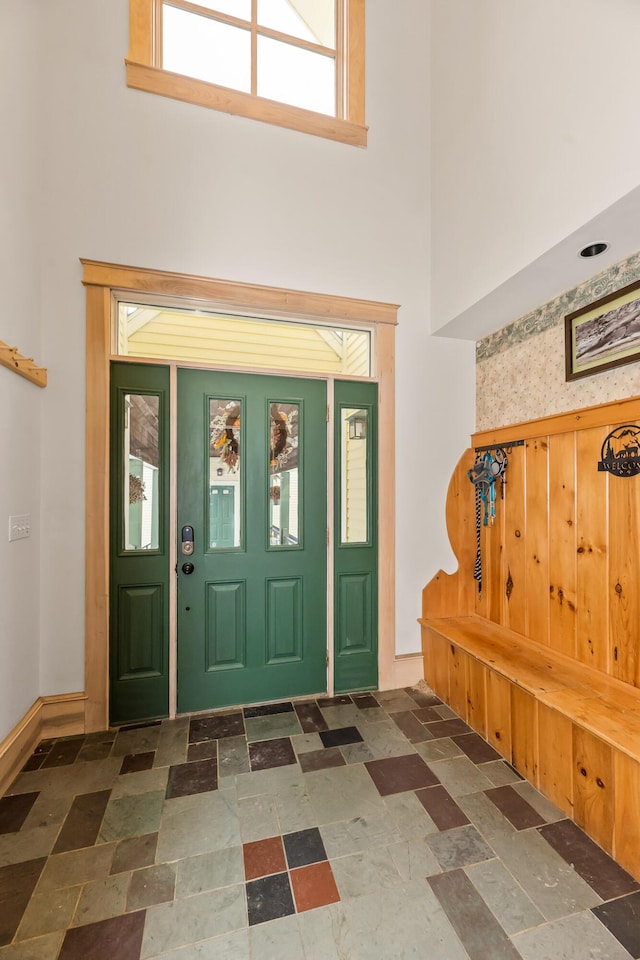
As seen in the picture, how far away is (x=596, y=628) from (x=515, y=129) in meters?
2.50

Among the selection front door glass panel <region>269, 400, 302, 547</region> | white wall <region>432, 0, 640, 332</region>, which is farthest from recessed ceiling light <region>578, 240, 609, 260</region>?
front door glass panel <region>269, 400, 302, 547</region>

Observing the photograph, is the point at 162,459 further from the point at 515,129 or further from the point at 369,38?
the point at 369,38

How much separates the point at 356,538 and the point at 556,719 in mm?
1430

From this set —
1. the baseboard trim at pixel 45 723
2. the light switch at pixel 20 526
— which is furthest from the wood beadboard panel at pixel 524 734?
the light switch at pixel 20 526

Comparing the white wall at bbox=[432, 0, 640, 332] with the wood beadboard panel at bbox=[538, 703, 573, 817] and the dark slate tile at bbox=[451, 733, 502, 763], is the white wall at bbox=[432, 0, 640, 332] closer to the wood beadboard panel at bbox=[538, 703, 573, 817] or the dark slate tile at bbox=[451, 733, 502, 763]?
the wood beadboard panel at bbox=[538, 703, 573, 817]

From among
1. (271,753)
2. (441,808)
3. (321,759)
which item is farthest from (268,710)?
(441,808)

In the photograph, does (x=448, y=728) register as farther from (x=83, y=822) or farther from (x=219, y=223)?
(x=219, y=223)

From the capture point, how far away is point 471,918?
1.35 metres

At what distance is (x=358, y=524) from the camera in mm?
2881

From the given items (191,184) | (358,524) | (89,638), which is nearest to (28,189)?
(191,184)

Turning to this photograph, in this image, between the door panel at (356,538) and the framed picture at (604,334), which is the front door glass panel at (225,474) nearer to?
the door panel at (356,538)

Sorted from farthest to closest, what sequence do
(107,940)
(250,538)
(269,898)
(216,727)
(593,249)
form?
(250,538) → (216,727) → (593,249) → (269,898) → (107,940)

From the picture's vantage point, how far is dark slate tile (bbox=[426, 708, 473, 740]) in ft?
7.70

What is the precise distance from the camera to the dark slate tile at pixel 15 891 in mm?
1325
